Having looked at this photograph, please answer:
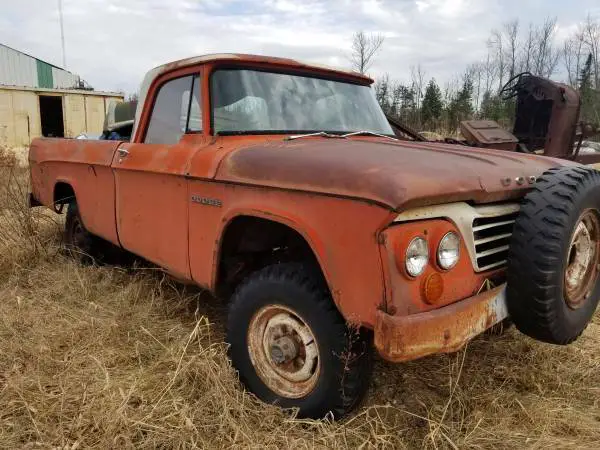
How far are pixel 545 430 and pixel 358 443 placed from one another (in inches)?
35.8

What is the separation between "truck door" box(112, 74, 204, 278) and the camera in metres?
3.09

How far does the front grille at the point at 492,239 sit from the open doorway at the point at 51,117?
19.1 metres

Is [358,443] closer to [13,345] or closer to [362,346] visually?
[362,346]

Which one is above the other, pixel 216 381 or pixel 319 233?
pixel 319 233

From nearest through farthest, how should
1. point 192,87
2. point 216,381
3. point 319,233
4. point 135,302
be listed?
1. point 319,233
2. point 216,381
3. point 192,87
4. point 135,302

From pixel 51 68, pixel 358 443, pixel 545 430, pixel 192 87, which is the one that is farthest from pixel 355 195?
pixel 51 68

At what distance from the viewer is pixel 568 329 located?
2375 mm

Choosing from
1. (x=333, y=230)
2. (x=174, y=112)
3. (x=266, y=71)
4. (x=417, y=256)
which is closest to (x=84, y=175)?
(x=174, y=112)

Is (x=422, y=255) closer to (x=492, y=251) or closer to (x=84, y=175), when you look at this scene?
(x=492, y=251)

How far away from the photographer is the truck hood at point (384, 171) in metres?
1.97

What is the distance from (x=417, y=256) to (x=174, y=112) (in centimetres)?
216

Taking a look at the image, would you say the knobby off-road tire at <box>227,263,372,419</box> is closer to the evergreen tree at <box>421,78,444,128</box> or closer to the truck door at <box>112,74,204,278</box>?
the truck door at <box>112,74,204,278</box>

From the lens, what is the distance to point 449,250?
82.9 inches

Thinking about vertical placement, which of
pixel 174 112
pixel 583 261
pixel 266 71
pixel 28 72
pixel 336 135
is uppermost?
pixel 28 72
